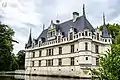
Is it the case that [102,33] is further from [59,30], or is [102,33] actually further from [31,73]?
[31,73]

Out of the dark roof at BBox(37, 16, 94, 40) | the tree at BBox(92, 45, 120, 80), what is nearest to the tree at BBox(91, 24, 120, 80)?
the tree at BBox(92, 45, 120, 80)

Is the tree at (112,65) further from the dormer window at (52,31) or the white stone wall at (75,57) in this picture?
the dormer window at (52,31)

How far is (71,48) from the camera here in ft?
88.6

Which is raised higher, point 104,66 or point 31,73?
point 104,66

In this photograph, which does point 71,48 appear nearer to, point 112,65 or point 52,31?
point 52,31

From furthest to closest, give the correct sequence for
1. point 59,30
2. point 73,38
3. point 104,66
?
point 59,30
point 73,38
point 104,66

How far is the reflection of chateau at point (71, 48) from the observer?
24.5 metres

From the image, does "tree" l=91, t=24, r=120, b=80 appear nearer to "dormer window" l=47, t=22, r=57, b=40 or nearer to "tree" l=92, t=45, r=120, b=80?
"tree" l=92, t=45, r=120, b=80

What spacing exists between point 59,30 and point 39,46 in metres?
6.54

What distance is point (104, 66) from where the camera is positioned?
18.0 feet

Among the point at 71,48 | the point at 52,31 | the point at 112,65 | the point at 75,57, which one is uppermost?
the point at 52,31

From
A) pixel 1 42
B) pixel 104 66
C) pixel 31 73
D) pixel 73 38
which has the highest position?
pixel 73 38

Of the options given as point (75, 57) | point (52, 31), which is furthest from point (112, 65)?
point (52, 31)

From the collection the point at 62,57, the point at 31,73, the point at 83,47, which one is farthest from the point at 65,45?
the point at 31,73
